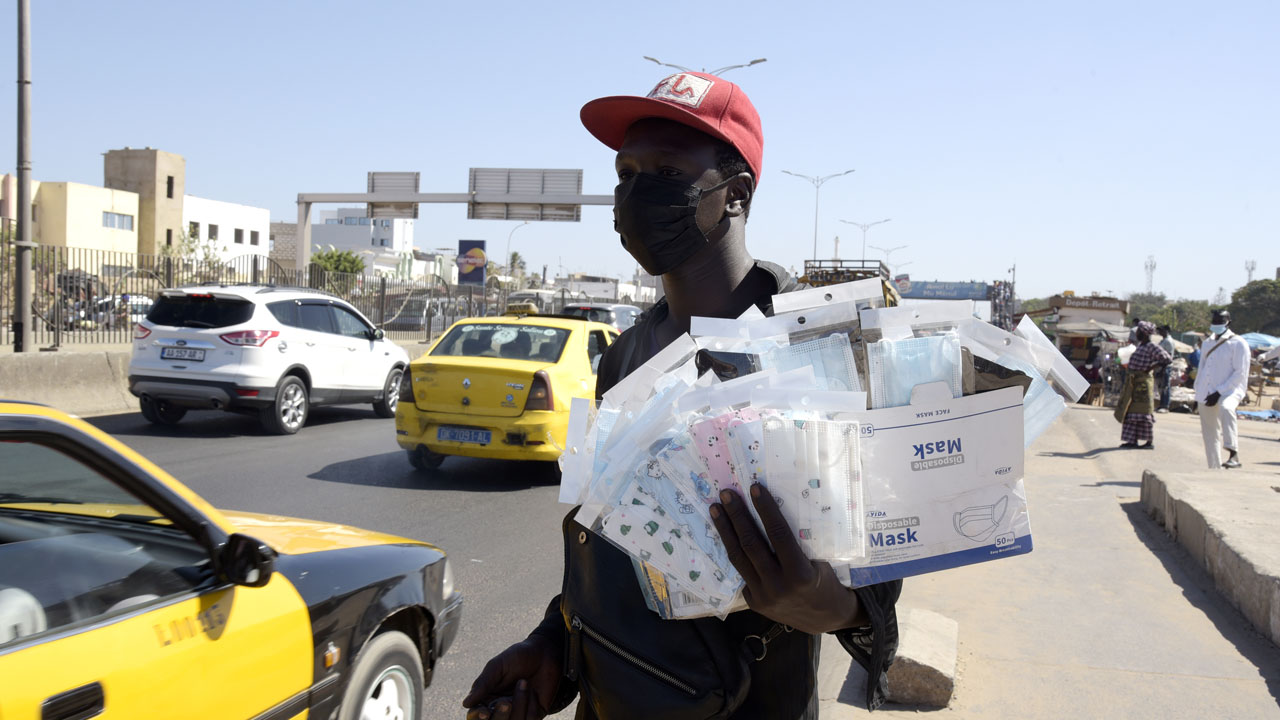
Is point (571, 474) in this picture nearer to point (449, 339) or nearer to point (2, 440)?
point (2, 440)

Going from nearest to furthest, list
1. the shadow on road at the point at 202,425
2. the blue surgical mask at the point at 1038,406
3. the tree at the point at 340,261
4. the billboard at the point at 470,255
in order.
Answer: the blue surgical mask at the point at 1038,406
the shadow on road at the point at 202,425
the billboard at the point at 470,255
the tree at the point at 340,261

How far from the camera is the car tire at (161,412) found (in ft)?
36.3

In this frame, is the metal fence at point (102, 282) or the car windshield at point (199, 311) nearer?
the car windshield at point (199, 311)

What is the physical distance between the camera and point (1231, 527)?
6004 mm

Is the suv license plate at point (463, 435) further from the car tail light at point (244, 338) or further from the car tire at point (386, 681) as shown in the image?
the car tire at point (386, 681)

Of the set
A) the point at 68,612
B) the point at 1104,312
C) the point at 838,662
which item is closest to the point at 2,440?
the point at 68,612

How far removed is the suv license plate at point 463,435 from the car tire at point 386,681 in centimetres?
512

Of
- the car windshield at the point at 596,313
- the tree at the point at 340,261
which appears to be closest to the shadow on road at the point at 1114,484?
the car windshield at the point at 596,313

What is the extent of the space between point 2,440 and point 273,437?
30.2ft

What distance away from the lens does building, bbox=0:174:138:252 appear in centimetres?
5838

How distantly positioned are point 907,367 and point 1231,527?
19.8ft

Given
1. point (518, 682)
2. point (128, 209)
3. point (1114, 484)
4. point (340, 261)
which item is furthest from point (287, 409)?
point (340, 261)

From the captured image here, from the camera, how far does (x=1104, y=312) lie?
49.2 meters

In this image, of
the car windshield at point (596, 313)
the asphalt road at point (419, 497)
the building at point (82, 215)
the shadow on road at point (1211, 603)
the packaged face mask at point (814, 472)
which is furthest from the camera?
the building at point (82, 215)
